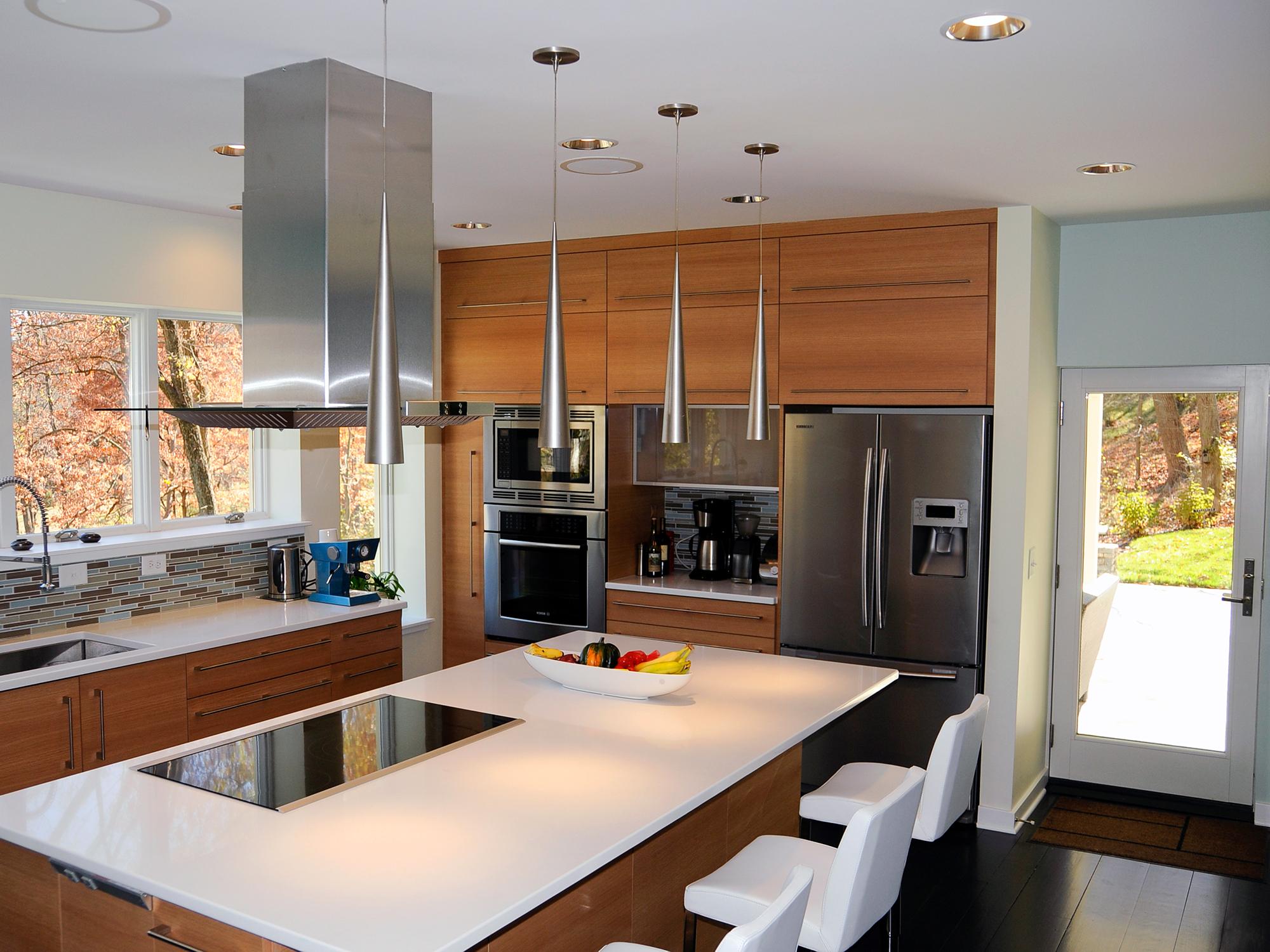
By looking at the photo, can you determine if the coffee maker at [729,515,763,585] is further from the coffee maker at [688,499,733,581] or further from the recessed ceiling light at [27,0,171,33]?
the recessed ceiling light at [27,0,171,33]

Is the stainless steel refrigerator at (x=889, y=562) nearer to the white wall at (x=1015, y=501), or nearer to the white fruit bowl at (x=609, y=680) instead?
the white wall at (x=1015, y=501)

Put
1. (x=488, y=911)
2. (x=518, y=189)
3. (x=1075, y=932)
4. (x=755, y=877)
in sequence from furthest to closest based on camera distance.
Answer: (x=518, y=189) < (x=1075, y=932) < (x=755, y=877) < (x=488, y=911)

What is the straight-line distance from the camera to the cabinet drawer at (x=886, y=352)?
459 cm

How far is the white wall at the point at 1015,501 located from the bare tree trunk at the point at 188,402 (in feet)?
11.6

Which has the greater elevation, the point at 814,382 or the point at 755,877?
the point at 814,382

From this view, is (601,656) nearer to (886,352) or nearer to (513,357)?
(886,352)

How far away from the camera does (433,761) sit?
104 inches

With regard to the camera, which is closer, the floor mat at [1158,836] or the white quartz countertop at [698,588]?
the floor mat at [1158,836]

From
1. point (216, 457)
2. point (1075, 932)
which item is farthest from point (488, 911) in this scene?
point (216, 457)

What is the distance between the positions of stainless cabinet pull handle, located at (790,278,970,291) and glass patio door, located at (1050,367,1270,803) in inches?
38.1

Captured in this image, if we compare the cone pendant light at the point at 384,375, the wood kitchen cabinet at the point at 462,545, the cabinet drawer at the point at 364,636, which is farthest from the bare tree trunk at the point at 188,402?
the cone pendant light at the point at 384,375

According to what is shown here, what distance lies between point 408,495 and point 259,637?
5.87 feet

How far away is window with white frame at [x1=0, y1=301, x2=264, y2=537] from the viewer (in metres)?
4.31

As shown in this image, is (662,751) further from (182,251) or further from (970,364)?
(182,251)
